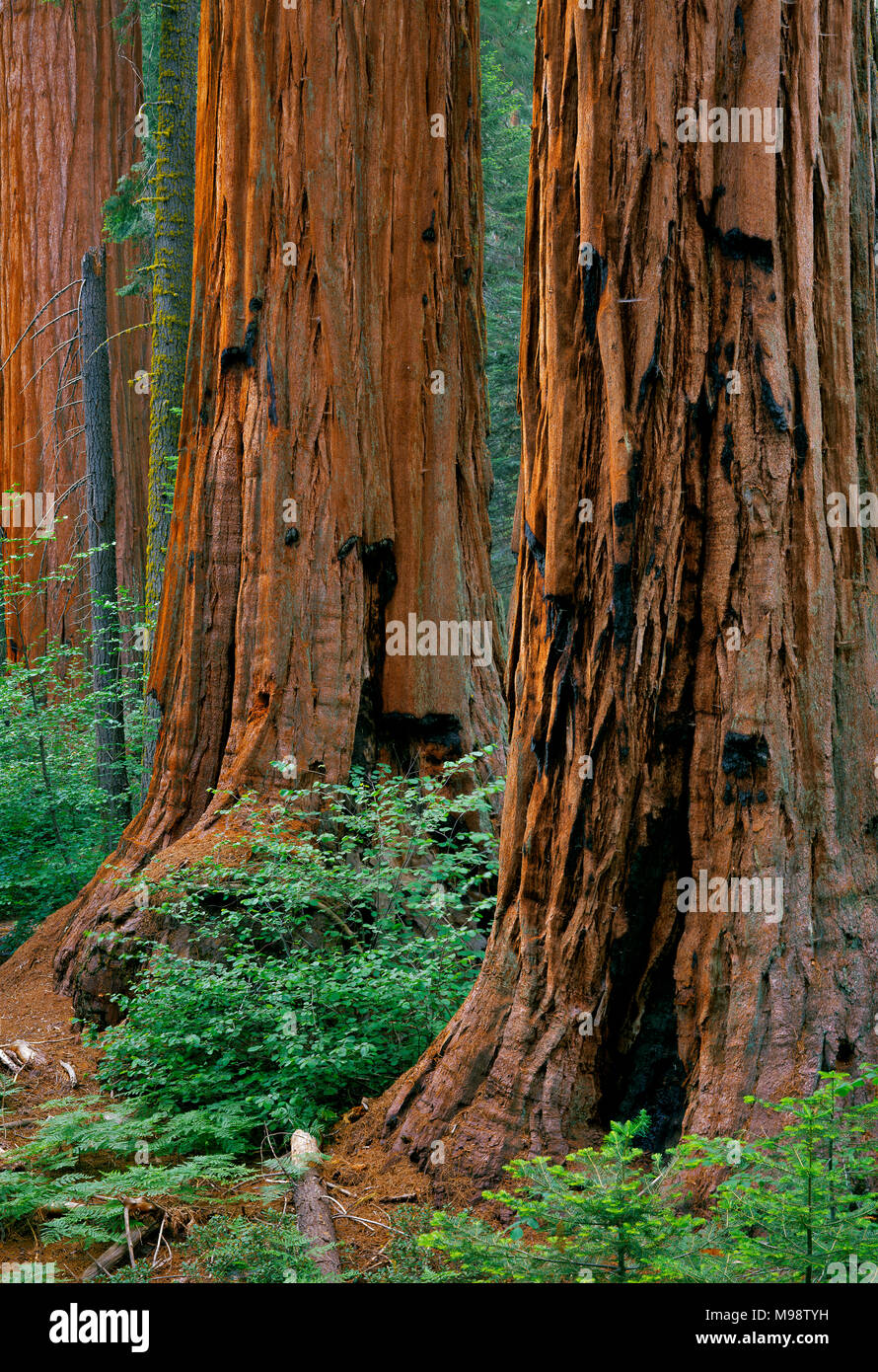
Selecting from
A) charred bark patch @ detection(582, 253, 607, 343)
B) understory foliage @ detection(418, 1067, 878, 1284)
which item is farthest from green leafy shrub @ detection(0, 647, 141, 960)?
understory foliage @ detection(418, 1067, 878, 1284)

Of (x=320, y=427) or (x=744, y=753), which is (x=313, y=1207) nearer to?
(x=744, y=753)

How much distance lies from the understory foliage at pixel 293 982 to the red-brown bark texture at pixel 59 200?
1098cm

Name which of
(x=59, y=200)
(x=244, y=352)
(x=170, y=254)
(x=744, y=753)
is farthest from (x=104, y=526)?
(x=59, y=200)

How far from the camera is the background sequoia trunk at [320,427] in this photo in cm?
681

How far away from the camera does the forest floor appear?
11.8 feet

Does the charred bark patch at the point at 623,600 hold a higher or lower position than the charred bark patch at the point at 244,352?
lower

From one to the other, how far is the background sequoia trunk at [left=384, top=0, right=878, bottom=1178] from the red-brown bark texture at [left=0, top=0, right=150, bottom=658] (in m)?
13.0

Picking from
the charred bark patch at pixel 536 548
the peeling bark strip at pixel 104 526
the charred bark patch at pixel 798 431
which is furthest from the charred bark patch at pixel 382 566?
the charred bark patch at pixel 798 431

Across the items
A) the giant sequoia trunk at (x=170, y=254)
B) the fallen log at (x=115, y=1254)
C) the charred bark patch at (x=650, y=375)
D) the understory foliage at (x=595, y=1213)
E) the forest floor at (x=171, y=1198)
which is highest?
the giant sequoia trunk at (x=170, y=254)

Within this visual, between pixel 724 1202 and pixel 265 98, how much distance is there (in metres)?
6.88

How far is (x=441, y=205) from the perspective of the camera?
7.34m

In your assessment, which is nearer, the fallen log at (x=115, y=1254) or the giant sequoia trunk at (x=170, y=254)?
the fallen log at (x=115, y=1254)

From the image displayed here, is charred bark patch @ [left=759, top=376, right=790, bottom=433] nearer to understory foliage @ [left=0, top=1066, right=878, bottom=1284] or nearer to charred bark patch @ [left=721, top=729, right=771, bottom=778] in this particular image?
charred bark patch @ [left=721, top=729, right=771, bottom=778]

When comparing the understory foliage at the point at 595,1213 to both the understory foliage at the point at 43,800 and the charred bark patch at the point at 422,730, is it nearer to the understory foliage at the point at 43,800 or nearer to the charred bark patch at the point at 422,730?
the charred bark patch at the point at 422,730
